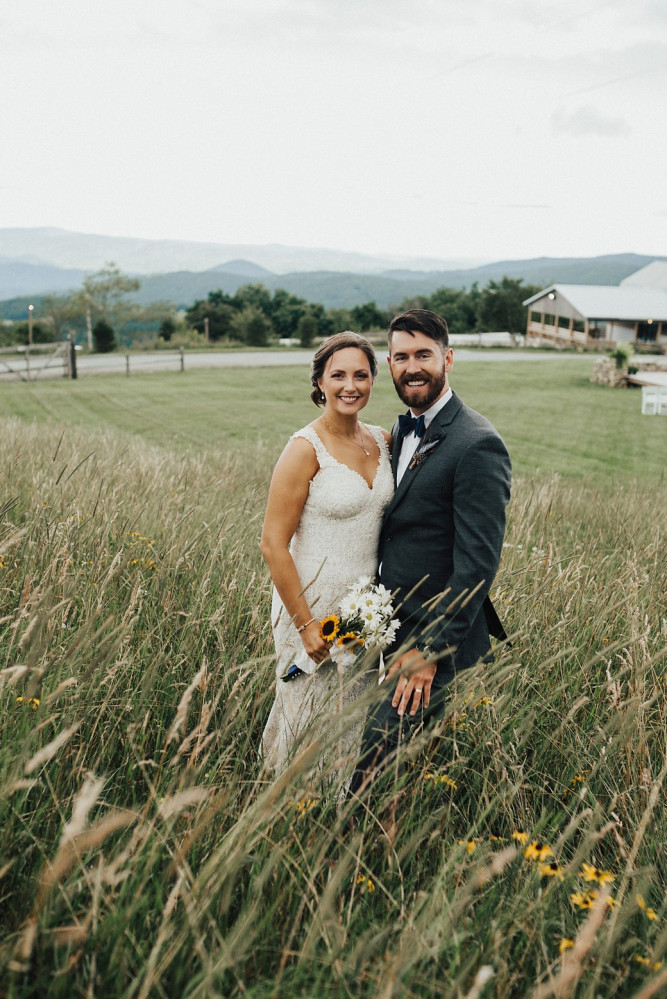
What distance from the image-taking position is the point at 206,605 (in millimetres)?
3484

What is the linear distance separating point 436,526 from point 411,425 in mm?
467

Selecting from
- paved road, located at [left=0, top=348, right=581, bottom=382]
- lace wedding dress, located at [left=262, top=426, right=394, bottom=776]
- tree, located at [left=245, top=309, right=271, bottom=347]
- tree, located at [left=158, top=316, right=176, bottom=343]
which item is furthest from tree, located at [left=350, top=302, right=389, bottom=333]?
lace wedding dress, located at [left=262, top=426, right=394, bottom=776]

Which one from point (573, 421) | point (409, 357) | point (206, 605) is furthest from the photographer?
point (573, 421)

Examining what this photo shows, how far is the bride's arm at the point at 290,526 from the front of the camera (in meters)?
2.79

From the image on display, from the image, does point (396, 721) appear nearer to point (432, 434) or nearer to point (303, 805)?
point (303, 805)

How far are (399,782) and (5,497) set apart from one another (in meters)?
3.42

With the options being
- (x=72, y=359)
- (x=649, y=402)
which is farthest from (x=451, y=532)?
(x=72, y=359)

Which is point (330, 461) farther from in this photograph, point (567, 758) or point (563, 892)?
point (563, 892)

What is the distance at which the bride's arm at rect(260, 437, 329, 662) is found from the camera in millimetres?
2795

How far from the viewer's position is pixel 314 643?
279cm

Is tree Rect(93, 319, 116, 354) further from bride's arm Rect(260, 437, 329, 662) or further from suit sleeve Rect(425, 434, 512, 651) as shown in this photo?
suit sleeve Rect(425, 434, 512, 651)

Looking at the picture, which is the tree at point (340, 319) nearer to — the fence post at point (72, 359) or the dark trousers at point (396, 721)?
the fence post at point (72, 359)

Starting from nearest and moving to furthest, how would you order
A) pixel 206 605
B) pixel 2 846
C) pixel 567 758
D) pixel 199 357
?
pixel 2 846, pixel 567 758, pixel 206 605, pixel 199 357

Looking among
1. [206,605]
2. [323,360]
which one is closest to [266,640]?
[206,605]
